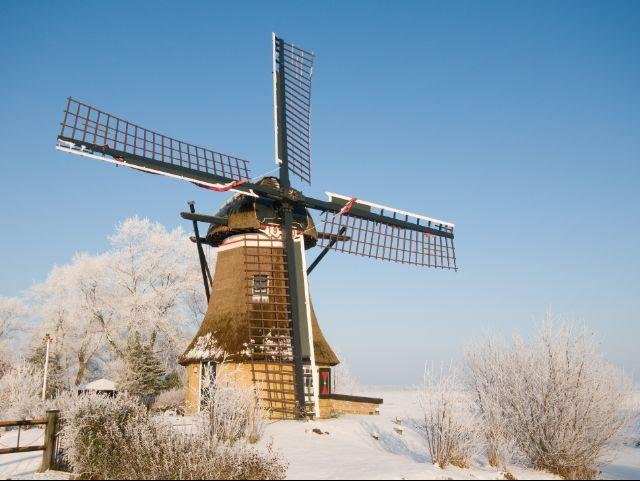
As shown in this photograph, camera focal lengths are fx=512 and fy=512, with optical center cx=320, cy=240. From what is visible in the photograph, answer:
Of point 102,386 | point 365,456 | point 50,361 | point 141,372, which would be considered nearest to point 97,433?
point 365,456

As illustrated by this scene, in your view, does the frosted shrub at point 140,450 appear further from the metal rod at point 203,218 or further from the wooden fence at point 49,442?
the metal rod at point 203,218

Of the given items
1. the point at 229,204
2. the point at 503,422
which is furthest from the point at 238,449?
the point at 229,204

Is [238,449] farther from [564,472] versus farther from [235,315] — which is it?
[235,315]

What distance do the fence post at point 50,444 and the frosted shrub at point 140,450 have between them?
0.21m

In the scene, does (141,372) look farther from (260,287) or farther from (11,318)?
(11,318)

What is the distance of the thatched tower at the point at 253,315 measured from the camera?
16.4 metres

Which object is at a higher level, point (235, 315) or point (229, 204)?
point (229, 204)

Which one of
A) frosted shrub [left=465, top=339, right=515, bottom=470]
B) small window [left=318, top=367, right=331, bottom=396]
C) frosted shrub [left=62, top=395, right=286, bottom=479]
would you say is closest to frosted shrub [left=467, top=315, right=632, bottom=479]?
frosted shrub [left=465, top=339, right=515, bottom=470]

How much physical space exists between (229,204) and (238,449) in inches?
443

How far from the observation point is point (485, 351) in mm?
13133

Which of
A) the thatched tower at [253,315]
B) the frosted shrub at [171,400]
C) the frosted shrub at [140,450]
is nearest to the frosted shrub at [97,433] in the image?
the frosted shrub at [140,450]

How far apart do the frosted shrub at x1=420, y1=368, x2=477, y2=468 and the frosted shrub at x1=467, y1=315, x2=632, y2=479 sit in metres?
0.69

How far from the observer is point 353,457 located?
10172mm

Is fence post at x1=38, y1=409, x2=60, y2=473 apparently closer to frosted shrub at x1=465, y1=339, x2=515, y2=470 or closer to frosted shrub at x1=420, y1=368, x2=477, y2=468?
frosted shrub at x1=420, y1=368, x2=477, y2=468
